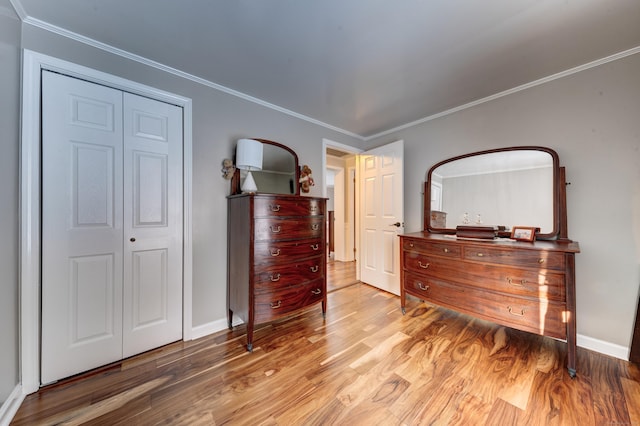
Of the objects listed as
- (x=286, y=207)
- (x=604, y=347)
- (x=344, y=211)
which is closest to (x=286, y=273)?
(x=286, y=207)

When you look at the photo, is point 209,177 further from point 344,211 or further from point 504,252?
point 344,211

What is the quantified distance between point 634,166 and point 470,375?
1.96m

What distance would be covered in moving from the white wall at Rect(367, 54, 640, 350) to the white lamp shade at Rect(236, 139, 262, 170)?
2.50m

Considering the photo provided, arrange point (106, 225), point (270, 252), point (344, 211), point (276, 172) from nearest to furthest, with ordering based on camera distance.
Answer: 1. point (106, 225)
2. point (270, 252)
3. point (276, 172)
4. point (344, 211)

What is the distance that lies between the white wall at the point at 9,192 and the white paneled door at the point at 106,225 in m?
0.13

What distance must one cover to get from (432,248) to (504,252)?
1.83 ft

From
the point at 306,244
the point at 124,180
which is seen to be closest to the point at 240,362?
the point at 306,244

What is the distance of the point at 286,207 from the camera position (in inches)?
80.4

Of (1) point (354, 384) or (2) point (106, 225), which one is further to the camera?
(2) point (106, 225)

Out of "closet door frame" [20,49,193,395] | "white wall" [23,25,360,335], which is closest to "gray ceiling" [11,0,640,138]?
"white wall" [23,25,360,335]

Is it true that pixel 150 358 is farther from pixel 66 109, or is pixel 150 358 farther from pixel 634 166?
pixel 634 166

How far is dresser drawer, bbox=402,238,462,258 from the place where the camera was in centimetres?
207

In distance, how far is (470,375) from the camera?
5.14 feet

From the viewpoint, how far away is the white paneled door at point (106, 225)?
150 centimetres
